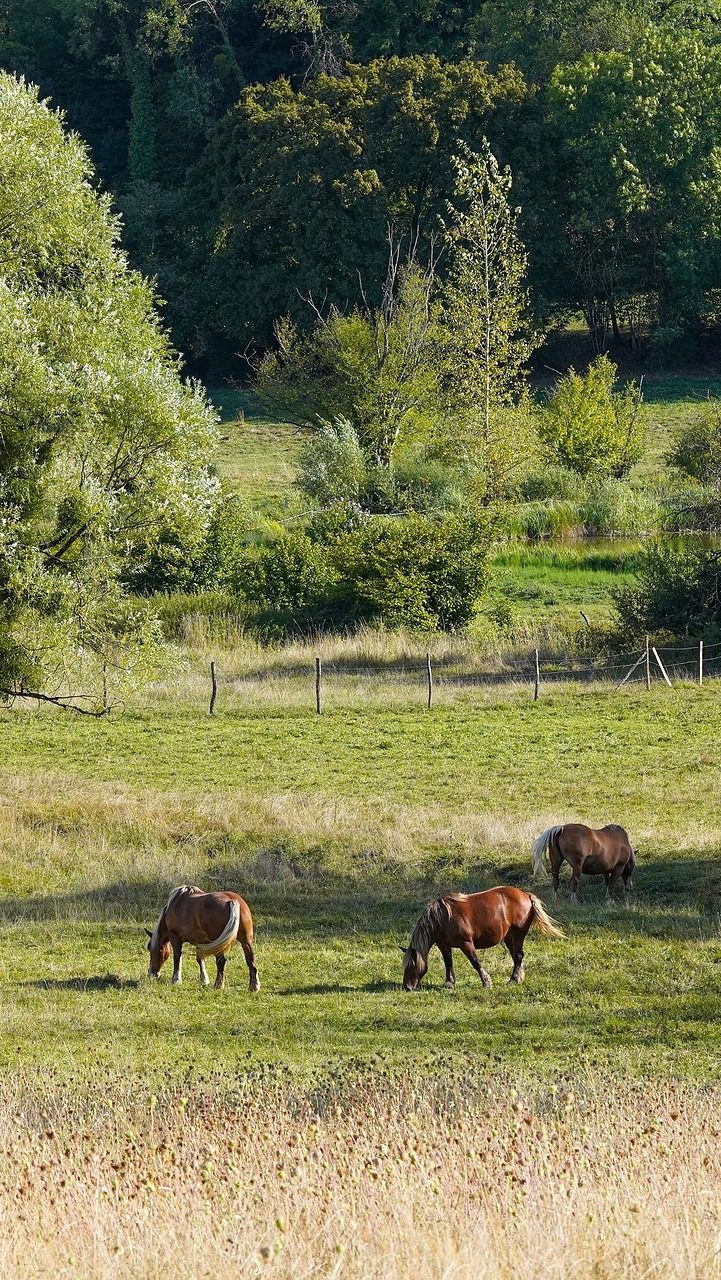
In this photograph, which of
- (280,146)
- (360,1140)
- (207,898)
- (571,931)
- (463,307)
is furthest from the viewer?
(280,146)

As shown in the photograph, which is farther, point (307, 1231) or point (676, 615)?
point (676, 615)

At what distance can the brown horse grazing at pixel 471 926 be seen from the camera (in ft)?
44.6

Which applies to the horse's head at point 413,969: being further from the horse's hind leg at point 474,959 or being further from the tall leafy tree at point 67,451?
the tall leafy tree at point 67,451

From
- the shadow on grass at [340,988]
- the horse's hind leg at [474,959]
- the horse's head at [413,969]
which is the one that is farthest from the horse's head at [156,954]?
the horse's hind leg at [474,959]

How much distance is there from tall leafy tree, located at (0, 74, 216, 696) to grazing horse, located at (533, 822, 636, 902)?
8205 mm

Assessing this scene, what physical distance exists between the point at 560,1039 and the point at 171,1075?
3356 millimetres

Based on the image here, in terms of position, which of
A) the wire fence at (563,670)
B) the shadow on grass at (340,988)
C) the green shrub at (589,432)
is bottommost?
the shadow on grass at (340,988)

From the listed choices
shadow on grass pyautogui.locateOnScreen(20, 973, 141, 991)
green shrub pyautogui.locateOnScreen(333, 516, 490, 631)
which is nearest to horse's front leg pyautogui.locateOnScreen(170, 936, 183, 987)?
shadow on grass pyautogui.locateOnScreen(20, 973, 141, 991)

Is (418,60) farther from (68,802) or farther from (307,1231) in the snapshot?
(307,1231)

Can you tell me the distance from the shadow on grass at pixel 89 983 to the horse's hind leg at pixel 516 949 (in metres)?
3.87

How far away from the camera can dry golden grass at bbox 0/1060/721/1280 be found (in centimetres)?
627

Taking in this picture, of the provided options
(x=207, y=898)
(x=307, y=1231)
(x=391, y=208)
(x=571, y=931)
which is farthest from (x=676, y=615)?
(x=391, y=208)

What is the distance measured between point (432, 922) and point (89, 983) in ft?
12.3

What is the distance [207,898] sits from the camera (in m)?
14.1
